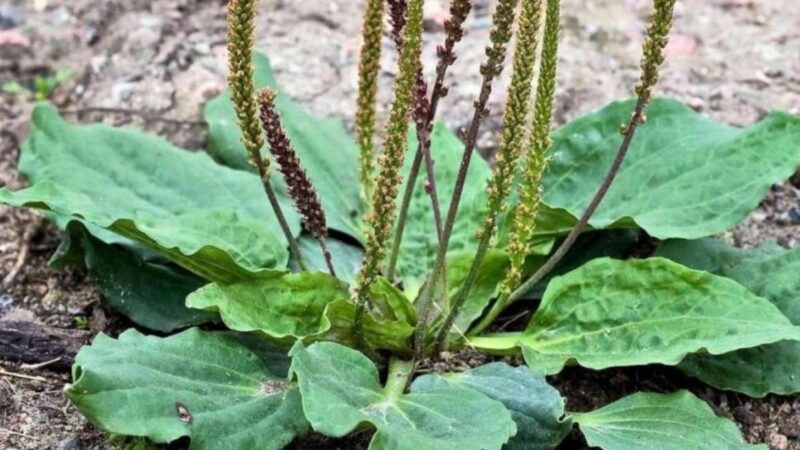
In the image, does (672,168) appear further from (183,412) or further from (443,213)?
(183,412)

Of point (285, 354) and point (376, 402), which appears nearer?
point (376, 402)

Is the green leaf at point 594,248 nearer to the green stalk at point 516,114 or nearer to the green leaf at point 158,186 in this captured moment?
the green stalk at point 516,114

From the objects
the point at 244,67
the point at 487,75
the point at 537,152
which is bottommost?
the point at 537,152

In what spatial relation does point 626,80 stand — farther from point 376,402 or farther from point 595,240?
point 376,402

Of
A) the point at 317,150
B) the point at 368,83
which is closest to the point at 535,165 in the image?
the point at 368,83

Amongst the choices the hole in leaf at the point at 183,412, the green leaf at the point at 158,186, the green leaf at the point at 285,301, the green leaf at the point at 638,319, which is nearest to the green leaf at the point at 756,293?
the green leaf at the point at 638,319

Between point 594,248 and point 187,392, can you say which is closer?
point 187,392

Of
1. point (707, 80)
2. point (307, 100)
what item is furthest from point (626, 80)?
point (307, 100)
